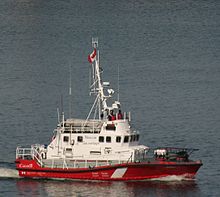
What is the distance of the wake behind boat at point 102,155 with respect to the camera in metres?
94.8

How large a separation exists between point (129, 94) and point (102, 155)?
138 ft

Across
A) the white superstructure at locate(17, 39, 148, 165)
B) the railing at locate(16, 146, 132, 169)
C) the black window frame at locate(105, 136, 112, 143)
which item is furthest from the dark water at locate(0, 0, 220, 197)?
the black window frame at locate(105, 136, 112, 143)

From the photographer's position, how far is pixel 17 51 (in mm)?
181000

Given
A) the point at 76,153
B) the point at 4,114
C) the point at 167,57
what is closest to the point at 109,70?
the point at 167,57

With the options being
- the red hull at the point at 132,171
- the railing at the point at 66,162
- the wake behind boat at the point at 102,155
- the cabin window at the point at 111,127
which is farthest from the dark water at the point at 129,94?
the cabin window at the point at 111,127

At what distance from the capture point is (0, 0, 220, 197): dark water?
9475 centimetres

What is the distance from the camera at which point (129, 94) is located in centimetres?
13762

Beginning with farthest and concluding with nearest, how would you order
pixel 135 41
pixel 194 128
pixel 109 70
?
pixel 135 41, pixel 109 70, pixel 194 128

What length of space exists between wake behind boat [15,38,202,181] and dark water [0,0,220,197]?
986 mm

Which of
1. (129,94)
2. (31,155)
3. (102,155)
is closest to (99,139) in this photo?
(102,155)

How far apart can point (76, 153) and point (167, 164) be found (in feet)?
25.8

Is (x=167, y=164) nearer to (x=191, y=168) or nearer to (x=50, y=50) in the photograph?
(x=191, y=168)

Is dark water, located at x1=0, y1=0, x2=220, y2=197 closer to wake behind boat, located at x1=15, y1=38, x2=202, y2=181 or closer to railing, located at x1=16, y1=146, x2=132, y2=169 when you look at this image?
wake behind boat, located at x1=15, y1=38, x2=202, y2=181

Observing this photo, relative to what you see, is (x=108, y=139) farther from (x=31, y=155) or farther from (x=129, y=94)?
(x=129, y=94)
